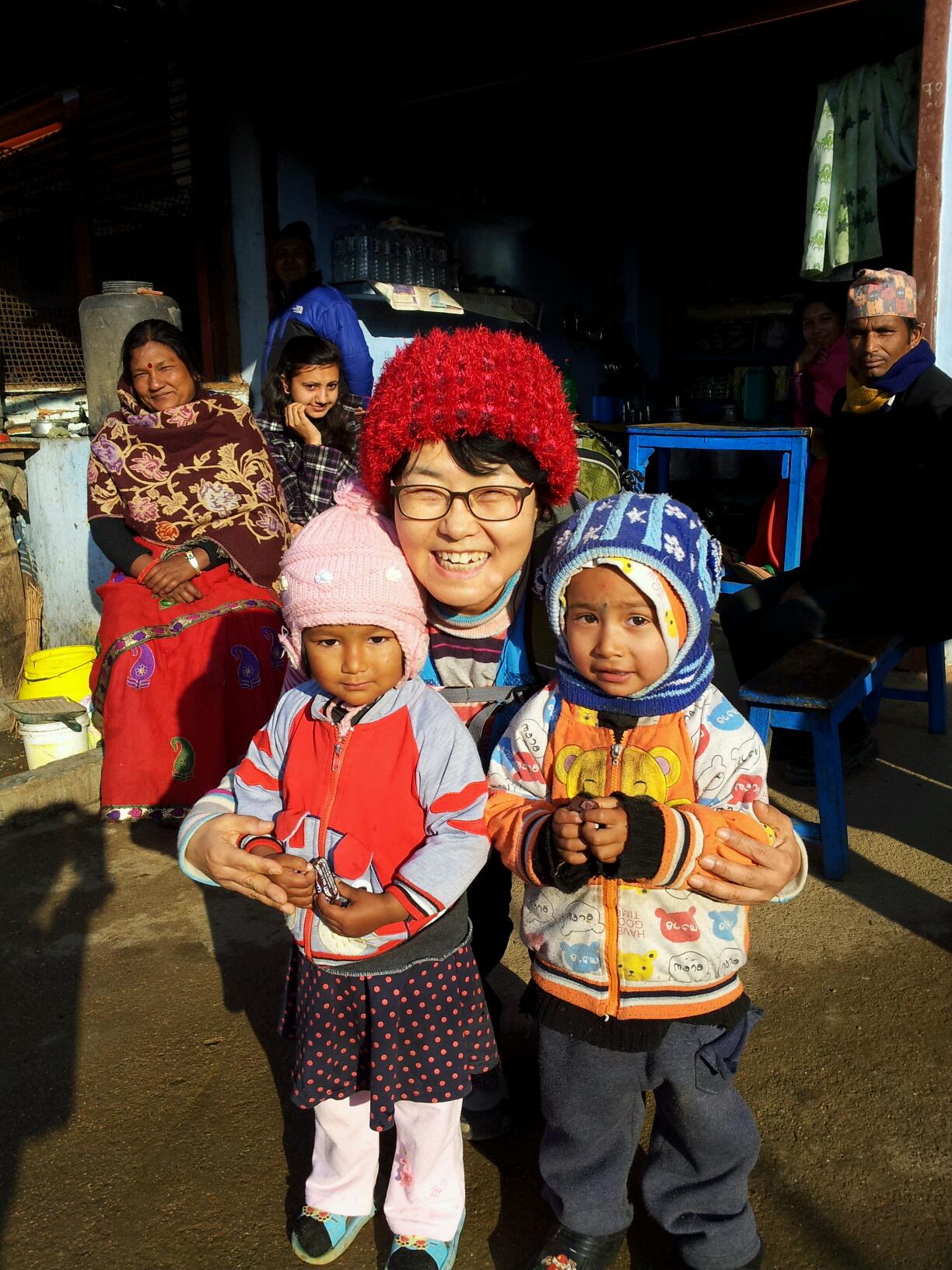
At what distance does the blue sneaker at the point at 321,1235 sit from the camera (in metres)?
1.87

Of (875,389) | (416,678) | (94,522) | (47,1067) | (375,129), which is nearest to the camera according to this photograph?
(416,678)

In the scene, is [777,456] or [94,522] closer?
[94,522]

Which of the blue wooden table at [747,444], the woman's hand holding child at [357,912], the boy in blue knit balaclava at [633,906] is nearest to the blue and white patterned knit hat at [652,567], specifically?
the boy in blue knit balaclava at [633,906]

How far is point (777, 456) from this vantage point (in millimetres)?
8227

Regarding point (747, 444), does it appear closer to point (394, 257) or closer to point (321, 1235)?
point (394, 257)

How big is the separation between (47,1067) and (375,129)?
6248 millimetres

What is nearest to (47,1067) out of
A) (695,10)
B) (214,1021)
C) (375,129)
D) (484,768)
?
(214,1021)

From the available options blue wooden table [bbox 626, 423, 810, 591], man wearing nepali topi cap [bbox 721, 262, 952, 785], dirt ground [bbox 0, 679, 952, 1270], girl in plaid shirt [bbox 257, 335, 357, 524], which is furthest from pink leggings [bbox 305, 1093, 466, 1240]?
blue wooden table [bbox 626, 423, 810, 591]

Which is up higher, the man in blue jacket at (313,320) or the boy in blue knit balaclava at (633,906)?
the man in blue jacket at (313,320)

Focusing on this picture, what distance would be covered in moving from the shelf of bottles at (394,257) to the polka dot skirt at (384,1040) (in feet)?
18.9

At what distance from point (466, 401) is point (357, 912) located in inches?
36.6

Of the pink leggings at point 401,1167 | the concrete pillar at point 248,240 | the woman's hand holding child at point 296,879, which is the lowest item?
the pink leggings at point 401,1167

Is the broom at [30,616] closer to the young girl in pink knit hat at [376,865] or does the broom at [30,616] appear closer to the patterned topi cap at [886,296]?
the young girl in pink knit hat at [376,865]

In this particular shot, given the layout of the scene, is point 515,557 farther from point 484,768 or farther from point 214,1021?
point 214,1021
